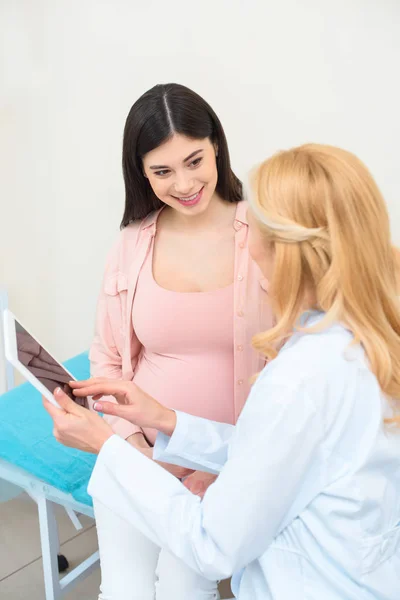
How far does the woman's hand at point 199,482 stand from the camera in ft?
5.10

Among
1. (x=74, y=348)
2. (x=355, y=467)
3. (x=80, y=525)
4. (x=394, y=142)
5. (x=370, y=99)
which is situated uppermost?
(x=370, y=99)

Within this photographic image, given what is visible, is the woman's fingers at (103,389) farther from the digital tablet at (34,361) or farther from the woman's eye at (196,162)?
the woman's eye at (196,162)

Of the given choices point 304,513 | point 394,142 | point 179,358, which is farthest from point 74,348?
point 304,513

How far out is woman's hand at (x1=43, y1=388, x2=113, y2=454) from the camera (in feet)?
4.02

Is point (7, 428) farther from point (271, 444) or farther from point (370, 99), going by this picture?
point (370, 99)

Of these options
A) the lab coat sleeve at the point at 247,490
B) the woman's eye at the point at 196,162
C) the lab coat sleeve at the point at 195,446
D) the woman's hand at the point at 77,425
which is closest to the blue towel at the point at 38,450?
the lab coat sleeve at the point at 195,446

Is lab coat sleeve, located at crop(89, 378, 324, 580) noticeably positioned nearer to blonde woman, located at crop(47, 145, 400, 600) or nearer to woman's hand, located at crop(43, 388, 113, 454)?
blonde woman, located at crop(47, 145, 400, 600)

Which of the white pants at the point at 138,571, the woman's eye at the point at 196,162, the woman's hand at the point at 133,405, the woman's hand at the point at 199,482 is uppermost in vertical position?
the woman's eye at the point at 196,162

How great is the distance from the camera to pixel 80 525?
2.50 meters

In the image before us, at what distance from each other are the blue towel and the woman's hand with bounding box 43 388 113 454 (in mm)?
585

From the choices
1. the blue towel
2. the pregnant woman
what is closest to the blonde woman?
the pregnant woman

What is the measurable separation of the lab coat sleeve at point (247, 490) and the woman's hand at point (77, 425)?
0.34 ft

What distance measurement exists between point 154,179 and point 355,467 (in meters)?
0.87

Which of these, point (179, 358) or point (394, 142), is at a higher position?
point (394, 142)
